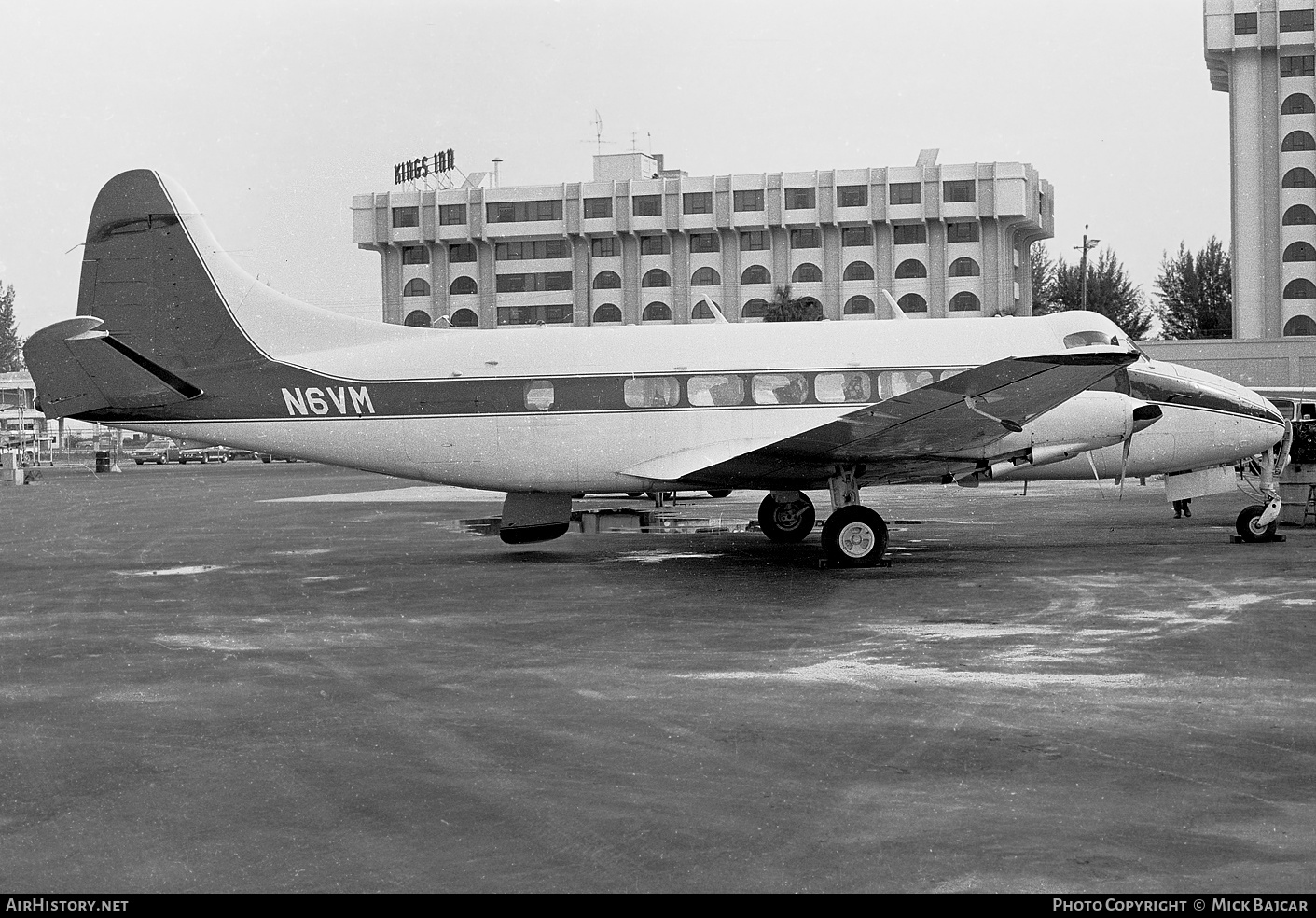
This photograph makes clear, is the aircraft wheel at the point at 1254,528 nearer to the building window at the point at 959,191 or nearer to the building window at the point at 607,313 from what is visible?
the building window at the point at 959,191

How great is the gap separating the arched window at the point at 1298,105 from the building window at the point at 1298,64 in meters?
1.50

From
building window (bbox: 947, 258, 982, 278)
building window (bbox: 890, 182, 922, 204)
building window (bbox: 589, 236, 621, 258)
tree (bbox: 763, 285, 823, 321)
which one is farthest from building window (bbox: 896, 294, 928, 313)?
building window (bbox: 589, 236, 621, 258)

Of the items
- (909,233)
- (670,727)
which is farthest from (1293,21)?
(670,727)

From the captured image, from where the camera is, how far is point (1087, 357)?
15.2 m

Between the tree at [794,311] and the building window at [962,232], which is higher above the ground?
the building window at [962,232]

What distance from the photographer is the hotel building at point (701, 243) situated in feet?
385

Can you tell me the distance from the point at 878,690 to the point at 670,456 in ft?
31.6

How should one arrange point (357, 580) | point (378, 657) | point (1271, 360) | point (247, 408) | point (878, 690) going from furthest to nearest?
point (1271, 360) → point (247, 408) → point (357, 580) → point (378, 657) → point (878, 690)

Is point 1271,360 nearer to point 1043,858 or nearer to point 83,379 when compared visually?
point 83,379

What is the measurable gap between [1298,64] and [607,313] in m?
63.9

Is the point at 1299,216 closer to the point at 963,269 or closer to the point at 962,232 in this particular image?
the point at 963,269

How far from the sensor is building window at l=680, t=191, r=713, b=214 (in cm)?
12488

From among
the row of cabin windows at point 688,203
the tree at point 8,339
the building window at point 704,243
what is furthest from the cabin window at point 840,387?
the tree at point 8,339
